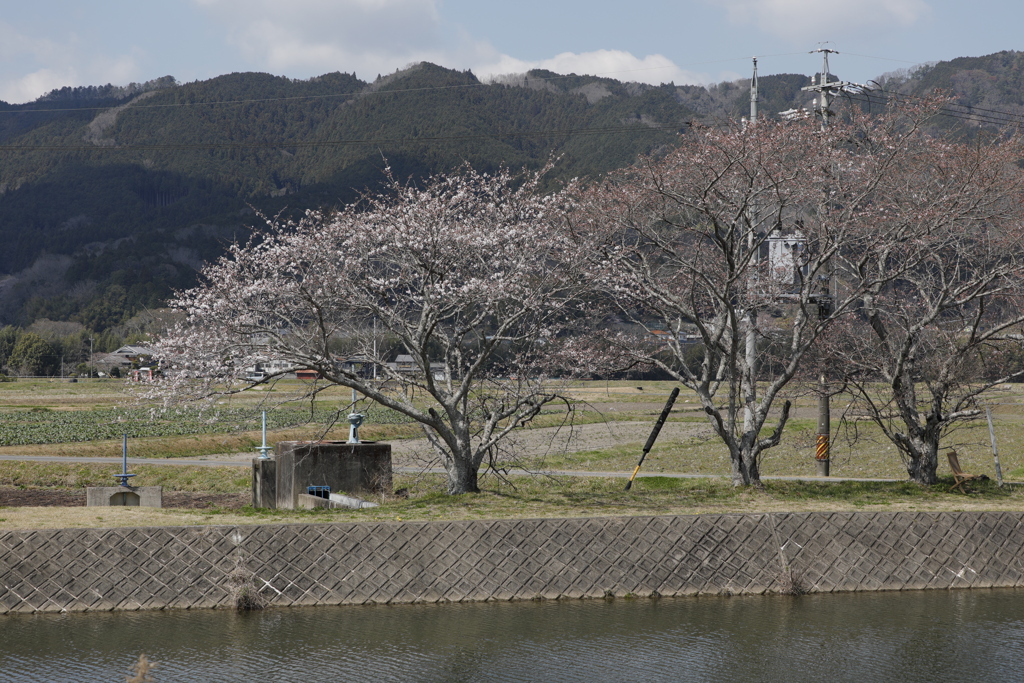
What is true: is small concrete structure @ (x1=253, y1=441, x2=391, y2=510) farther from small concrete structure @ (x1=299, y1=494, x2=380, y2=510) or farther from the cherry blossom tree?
the cherry blossom tree

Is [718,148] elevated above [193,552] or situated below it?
above

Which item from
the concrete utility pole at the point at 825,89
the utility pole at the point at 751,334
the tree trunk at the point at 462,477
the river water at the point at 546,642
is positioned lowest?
the river water at the point at 546,642

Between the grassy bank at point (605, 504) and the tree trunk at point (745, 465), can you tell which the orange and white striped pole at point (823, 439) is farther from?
the tree trunk at point (745, 465)

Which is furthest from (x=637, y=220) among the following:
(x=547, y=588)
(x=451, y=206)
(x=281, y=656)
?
(x=281, y=656)

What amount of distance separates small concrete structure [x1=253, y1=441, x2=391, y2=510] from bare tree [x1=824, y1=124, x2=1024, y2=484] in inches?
369

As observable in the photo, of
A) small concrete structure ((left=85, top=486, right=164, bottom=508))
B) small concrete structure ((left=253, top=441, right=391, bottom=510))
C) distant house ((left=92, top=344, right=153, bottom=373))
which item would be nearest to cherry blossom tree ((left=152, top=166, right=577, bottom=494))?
small concrete structure ((left=253, top=441, right=391, bottom=510))

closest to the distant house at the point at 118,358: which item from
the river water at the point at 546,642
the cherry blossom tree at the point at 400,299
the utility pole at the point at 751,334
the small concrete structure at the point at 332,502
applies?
the small concrete structure at the point at 332,502

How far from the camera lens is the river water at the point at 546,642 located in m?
9.63

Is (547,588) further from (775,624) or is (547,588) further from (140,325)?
(140,325)

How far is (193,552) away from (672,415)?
39545 mm

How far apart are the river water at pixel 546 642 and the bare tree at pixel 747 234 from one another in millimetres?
5110

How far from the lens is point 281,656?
10.1 m

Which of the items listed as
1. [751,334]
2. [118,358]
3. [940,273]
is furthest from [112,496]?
[118,358]

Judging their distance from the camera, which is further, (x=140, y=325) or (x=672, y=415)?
(x=140, y=325)
